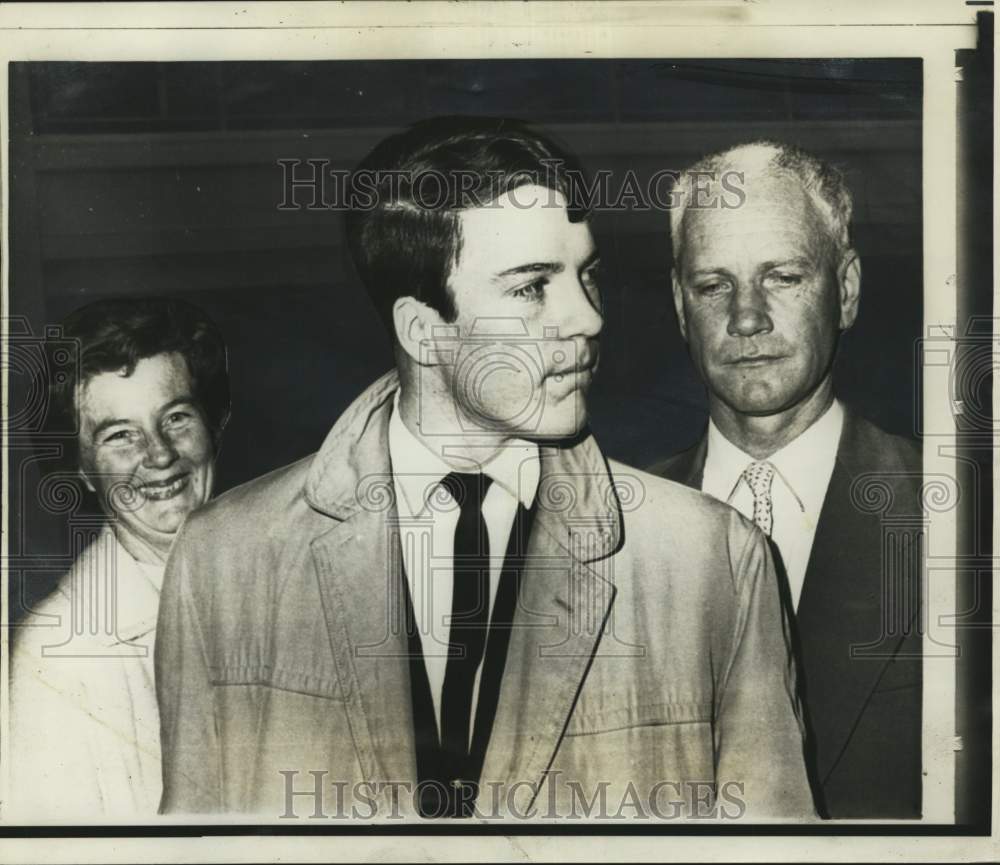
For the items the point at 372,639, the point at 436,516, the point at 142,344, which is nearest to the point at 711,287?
the point at 436,516

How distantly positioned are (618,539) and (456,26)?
5.79 feet

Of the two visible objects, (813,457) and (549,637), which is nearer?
(549,637)

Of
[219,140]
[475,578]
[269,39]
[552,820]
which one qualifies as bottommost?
[552,820]

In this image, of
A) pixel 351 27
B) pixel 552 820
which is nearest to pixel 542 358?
pixel 351 27

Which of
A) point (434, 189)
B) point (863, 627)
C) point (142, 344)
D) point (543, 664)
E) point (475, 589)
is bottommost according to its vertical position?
point (543, 664)

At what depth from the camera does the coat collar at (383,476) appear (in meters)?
4.09

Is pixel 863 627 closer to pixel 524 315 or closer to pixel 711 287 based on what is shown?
A: pixel 711 287

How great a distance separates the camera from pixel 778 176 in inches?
162

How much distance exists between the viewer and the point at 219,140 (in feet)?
13.5

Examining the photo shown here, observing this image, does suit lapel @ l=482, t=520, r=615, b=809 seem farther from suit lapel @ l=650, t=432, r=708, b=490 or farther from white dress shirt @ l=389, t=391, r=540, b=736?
suit lapel @ l=650, t=432, r=708, b=490

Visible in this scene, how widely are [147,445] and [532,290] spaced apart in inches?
53.9

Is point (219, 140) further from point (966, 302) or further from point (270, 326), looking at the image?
point (966, 302)

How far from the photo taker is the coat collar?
4.09 metres

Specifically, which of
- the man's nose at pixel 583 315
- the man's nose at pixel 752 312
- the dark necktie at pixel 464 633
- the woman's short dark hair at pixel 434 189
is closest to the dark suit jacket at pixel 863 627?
the man's nose at pixel 752 312
